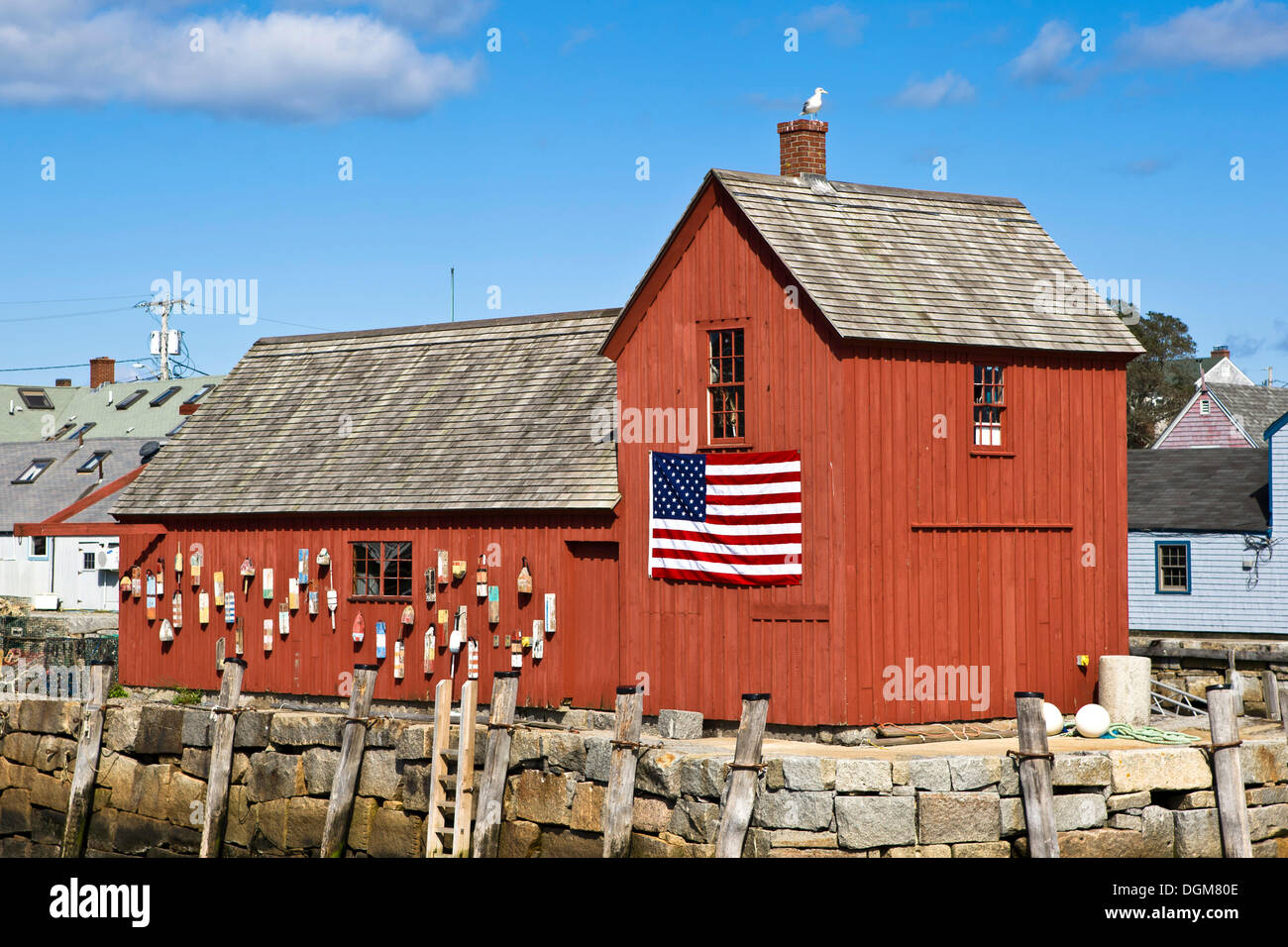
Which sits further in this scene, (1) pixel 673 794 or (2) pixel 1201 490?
(2) pixel 1201 490

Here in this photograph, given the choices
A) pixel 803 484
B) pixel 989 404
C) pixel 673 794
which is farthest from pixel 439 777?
pixel 989 404

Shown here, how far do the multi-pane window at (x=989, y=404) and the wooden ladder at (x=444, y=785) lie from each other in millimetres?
7661

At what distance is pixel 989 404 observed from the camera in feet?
70.0

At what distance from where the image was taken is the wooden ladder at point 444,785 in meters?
18.6

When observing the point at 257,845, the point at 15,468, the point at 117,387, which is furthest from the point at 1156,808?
the point at 117,387

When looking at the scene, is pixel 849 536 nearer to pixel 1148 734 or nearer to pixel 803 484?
pixel 803 484

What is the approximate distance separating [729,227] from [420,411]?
7.65 meters

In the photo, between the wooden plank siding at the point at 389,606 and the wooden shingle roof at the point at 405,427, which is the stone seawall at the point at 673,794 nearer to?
the wooden plank siding at the point at 389,606

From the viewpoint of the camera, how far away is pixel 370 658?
2530 cm

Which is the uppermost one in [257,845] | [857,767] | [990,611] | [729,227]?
[729,227]

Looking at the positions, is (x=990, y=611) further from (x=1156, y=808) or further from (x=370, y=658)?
(x=370, y=658)

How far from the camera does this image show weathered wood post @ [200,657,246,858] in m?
21.0

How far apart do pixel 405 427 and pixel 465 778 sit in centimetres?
921

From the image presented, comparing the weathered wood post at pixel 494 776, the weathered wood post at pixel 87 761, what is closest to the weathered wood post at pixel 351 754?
the weathered wood post at pixel 494 776
